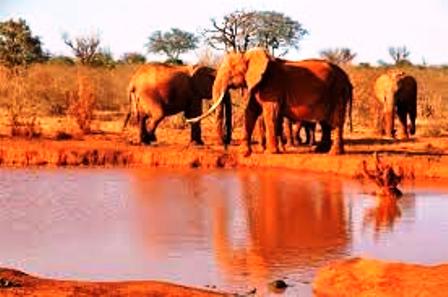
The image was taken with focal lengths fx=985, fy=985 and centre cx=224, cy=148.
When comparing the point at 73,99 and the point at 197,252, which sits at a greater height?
the point at 73,99

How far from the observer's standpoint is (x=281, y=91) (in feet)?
61.8

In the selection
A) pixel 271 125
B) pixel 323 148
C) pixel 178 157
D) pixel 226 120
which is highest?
pixel 226 120

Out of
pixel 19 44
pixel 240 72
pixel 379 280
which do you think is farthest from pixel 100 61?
pixel 379 280

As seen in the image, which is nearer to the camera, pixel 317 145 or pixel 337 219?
pixel 337 219

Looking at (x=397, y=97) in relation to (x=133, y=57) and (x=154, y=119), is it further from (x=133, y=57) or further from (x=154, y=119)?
(x=133, y=57)

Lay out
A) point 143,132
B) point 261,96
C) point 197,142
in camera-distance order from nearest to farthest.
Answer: point 261,96
point 143,132
point 197,142

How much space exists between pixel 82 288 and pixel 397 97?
18.2 m

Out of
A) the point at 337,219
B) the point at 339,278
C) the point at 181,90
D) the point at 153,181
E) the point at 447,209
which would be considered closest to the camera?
the point at 339,278

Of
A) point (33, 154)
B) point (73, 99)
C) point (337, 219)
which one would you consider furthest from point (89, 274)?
point (73, 99)

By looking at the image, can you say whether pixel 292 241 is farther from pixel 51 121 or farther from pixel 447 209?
pixel 51 121

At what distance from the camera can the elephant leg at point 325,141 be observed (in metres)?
19.2

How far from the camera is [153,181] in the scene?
15797 mm

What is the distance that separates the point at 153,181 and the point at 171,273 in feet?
22.9

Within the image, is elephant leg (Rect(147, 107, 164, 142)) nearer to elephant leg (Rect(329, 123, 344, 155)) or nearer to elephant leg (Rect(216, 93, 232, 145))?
elephant leg (Rect(216, 93, 232, 145))
